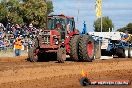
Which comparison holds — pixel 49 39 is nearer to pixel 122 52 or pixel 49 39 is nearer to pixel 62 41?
pixel 62 41

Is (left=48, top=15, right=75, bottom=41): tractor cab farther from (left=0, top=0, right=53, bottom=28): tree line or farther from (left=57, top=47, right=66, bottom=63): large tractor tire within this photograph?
(left=0, top=0, right=53, bottom=28): tree line

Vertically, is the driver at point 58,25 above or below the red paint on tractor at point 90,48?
above

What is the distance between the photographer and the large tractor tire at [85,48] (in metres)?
18.6

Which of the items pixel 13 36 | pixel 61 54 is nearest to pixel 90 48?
pixel 61 54

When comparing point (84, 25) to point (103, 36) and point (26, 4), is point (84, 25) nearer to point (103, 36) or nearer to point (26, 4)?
point (103, 36)

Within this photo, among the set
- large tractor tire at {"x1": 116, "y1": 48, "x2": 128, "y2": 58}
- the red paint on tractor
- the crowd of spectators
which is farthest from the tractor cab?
the crowd of spectators

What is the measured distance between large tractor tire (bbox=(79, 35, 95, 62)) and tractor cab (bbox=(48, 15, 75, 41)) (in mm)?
880

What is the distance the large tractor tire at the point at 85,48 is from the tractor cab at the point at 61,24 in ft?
2.89

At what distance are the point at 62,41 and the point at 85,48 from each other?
119cm

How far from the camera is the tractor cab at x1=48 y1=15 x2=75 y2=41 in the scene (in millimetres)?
18859

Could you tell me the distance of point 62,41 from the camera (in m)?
18.8

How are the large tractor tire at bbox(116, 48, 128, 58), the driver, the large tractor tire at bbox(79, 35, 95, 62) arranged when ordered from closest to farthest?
the large tractor tire at bbox(79, 35, 95, 62) → the driver → the large tractor tire at bbox(116, 48, 128, 58)

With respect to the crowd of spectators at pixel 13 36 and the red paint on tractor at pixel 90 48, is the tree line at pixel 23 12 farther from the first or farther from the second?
the red paint on tractor at pixel 90 48

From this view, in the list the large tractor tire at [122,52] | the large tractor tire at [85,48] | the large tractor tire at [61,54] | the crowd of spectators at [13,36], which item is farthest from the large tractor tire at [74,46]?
the crowd of spectators at [13,36]
